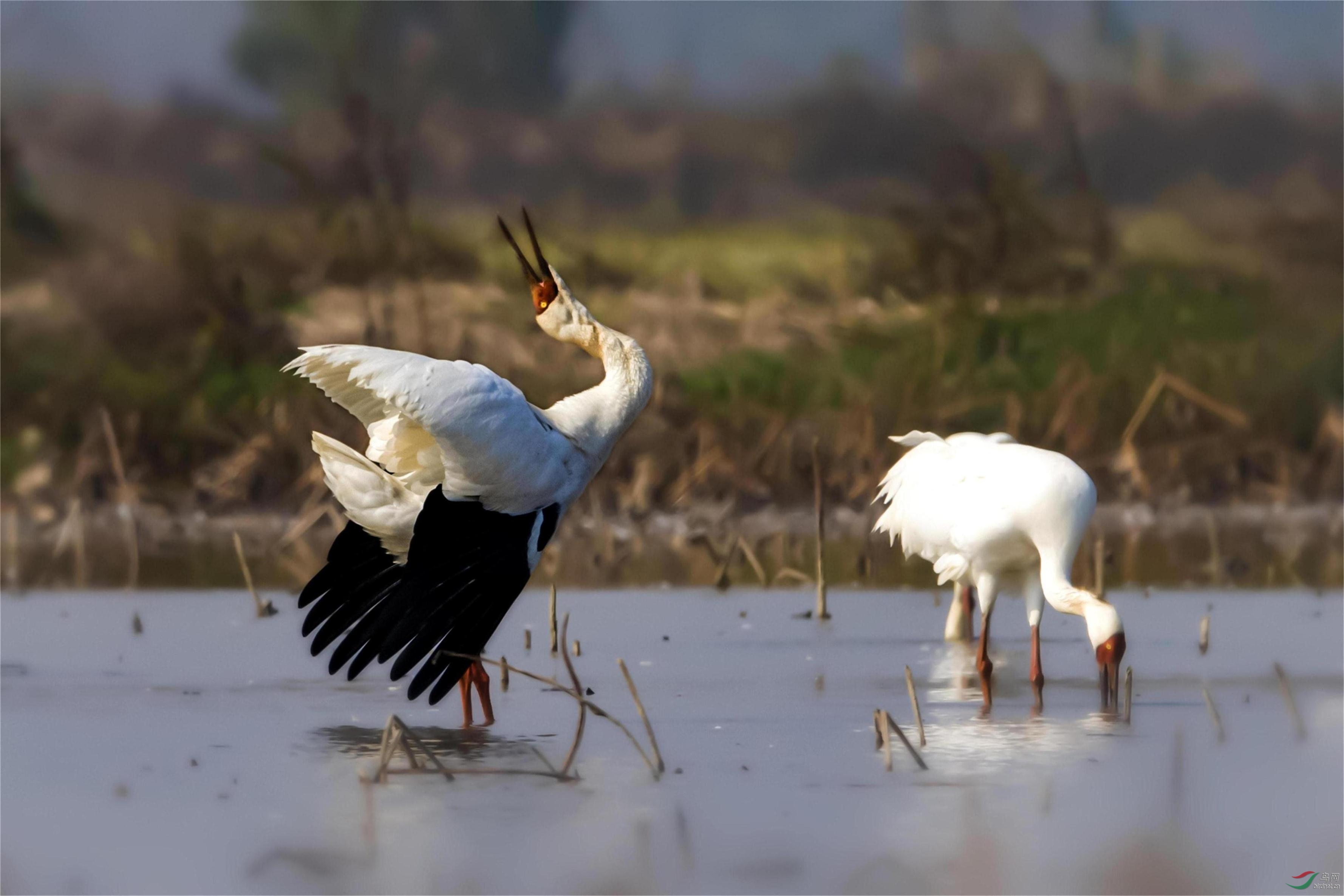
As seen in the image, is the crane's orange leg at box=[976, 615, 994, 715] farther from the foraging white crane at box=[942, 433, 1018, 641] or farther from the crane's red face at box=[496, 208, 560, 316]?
the crane's red face at box=[496, 208, 560, 316]

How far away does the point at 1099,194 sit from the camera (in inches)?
835

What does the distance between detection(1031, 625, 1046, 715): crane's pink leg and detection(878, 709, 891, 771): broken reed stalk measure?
3.51 feet

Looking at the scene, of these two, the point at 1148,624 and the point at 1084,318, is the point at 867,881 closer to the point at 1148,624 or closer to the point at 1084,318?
the point at 1148,624

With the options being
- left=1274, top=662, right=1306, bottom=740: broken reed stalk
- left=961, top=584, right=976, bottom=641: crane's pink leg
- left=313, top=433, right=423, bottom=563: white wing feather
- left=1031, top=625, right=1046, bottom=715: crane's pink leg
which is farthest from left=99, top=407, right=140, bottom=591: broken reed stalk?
left=1274, top=662, right=1306, bottom=740: broken reed stalk

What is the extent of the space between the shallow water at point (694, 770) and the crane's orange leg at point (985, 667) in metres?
0.08

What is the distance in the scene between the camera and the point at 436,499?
22.6 ft

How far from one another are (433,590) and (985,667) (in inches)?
78.1

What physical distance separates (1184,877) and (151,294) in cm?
1438

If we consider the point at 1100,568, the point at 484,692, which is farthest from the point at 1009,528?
the point at 484,692

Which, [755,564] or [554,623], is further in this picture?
[755,564]

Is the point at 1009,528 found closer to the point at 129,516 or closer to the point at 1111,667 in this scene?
the point at 1111,667

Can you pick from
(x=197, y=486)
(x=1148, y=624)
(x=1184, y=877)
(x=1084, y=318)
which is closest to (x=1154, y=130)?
(x=1084, y=318)

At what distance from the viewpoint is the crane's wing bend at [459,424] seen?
665 cm

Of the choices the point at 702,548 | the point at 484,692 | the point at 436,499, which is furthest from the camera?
the point at 702,548
